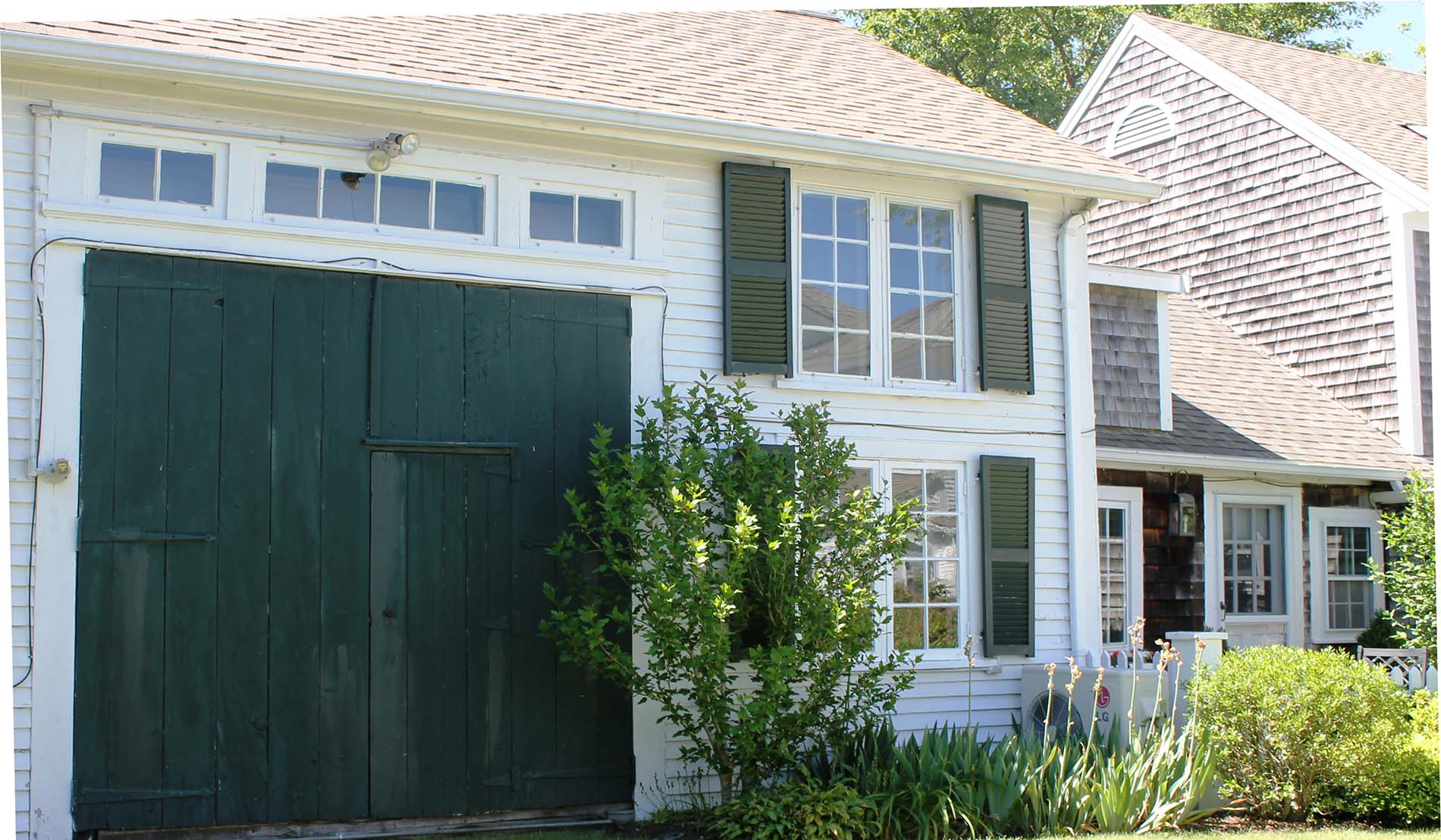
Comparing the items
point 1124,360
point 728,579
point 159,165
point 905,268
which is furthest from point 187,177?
point 1124,360

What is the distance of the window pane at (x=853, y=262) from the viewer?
925 centimetres

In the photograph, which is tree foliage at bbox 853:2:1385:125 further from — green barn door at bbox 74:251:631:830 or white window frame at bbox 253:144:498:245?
green barn door at bbox 74:251:631:830

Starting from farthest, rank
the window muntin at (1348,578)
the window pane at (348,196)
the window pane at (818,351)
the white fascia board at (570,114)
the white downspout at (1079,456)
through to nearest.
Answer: the window muntin at (1348,578) → the white downspout at (1079,456) → the window pane at (818,351) → the window pane at (348,196) → the white fascia board at (570,114)

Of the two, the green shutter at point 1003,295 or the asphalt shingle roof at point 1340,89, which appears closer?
the green shutter at point 1003,295

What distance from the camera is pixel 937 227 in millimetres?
9594

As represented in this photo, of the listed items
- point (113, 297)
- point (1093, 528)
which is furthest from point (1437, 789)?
point (113, 297)

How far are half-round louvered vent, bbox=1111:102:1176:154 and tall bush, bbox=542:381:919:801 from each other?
409 inches

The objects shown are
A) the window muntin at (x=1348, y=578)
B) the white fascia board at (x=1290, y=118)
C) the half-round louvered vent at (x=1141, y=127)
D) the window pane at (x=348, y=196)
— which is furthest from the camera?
the half-round louvered vent at (x=1141, y=127)

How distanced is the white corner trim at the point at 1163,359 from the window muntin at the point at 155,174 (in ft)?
27.7

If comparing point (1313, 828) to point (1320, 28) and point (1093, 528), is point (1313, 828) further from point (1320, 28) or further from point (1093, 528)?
point (1320, 28)

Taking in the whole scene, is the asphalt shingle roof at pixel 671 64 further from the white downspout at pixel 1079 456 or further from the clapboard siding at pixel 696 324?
the white downspout at pixel 1079 456

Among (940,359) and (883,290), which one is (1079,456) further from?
(883,290)

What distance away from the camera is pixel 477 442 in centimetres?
791

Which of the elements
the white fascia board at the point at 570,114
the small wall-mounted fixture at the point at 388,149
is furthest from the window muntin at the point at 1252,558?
the small wall-mounted fixture at the point at 388,149
